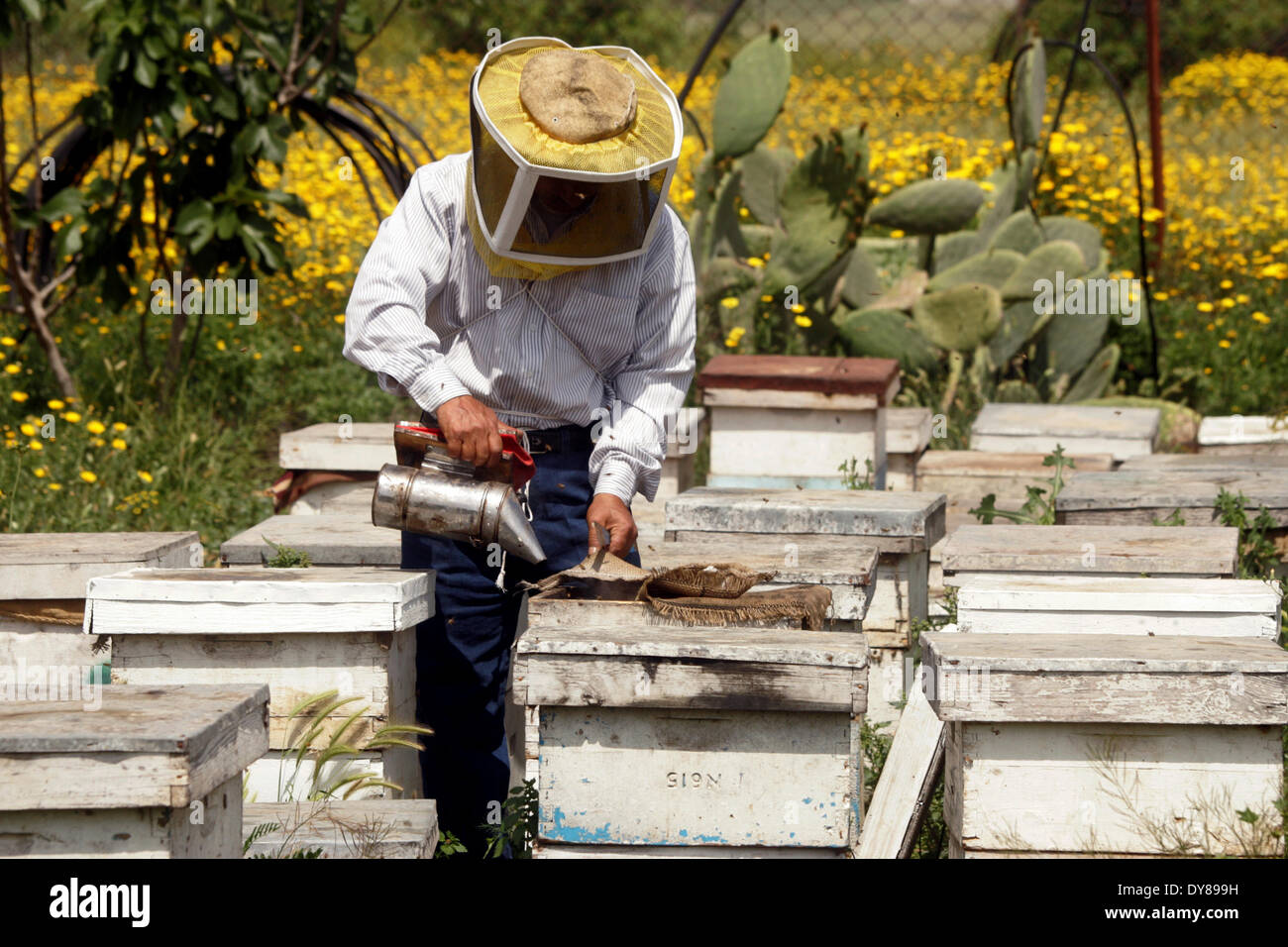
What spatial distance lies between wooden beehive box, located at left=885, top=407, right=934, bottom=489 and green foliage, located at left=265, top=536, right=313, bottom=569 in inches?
Answer: 91.6

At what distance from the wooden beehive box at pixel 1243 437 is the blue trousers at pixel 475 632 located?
9.46 feet

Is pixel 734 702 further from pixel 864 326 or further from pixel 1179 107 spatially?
pixel 1179 107

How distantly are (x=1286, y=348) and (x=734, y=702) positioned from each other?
219 inches

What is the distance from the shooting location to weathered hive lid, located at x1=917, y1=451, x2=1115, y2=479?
464 centimetres

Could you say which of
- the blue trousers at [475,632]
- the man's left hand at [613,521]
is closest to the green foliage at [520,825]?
the blue trousers at [475,632]

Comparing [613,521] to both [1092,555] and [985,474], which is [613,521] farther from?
[985,474]

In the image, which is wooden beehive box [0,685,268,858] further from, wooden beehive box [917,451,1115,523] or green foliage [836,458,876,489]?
wooden beehive box [917,451,1115,523]

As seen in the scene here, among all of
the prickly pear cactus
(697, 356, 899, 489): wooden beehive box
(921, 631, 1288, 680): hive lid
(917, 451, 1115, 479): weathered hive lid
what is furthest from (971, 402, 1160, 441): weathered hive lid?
(921, 631, 1288, 680): hive lid

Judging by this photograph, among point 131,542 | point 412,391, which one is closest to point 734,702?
point 412,391

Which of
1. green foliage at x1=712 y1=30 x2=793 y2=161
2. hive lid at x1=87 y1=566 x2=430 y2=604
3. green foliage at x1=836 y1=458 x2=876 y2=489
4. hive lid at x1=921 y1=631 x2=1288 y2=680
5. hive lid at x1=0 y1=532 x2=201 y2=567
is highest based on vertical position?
green foliage at x1=712 y1=30 x2=793 y2=161

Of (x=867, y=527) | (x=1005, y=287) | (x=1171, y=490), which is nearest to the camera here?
(x=867, y=527)

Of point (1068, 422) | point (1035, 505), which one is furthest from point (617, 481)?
point (1068, 422)

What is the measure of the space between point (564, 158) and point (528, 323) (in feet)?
1.41

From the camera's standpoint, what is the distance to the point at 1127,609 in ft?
9.12
